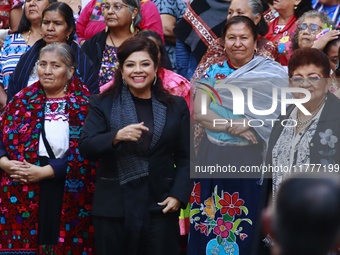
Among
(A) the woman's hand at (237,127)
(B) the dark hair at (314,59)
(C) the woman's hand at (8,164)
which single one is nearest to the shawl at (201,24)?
(A) the woman's hand at (237,127)

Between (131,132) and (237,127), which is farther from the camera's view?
(237,127)

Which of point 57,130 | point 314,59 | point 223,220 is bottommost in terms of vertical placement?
point 223,220

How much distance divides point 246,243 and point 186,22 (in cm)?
232

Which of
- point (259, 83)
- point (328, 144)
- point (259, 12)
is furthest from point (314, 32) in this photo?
point (328, 144)

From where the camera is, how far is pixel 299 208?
1383 mm

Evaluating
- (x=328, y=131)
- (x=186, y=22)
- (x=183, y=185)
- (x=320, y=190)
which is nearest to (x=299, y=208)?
(x=320, y=190)

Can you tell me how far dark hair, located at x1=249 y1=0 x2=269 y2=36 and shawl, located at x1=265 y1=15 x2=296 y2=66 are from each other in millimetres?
185

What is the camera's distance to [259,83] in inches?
227

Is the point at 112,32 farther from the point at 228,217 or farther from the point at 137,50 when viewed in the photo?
the point at 228,217

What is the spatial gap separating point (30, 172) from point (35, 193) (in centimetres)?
17

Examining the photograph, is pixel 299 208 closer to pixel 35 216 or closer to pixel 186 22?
pixel 35 216

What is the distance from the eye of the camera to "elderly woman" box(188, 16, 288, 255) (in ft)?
18.5

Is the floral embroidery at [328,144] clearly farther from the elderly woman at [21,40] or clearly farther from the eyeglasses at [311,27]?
the elderly woman at [21,40]

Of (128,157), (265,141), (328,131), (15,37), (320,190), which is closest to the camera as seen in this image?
(320,190)
